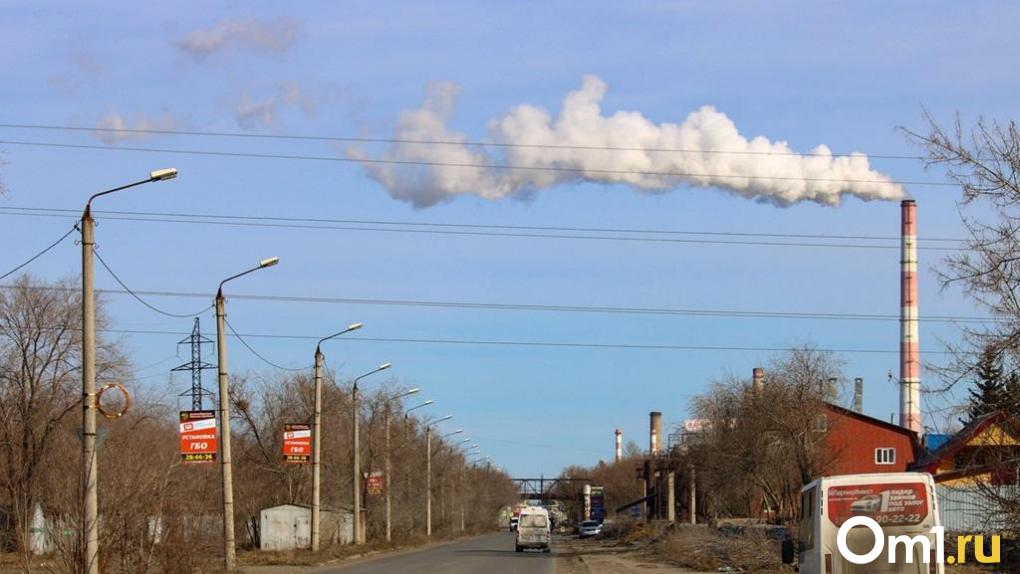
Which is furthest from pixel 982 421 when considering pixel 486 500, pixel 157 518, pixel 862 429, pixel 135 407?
pixel 486 500

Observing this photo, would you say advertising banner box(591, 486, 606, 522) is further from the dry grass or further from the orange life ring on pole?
the orange life ring on pole

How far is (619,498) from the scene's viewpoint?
169125mm

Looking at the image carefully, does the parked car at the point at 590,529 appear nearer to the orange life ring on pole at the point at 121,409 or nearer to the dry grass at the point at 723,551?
the dry grass at the point at 723,551

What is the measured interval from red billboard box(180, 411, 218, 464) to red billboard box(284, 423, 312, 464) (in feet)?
30.2

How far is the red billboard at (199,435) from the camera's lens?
125ft

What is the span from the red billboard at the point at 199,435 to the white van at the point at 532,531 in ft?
84.6

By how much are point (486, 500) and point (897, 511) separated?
477ft

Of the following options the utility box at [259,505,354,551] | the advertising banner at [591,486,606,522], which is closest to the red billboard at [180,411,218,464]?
the utility box at [259,505,354,551]

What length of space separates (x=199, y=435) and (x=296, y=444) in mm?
10041

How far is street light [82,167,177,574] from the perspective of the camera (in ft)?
71.8

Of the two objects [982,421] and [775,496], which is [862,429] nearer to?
[775,496]

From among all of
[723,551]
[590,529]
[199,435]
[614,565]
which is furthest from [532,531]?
[590,529]

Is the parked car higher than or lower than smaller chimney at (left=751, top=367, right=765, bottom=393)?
lower

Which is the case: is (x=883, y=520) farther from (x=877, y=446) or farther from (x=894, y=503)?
(x=877, y=446)
